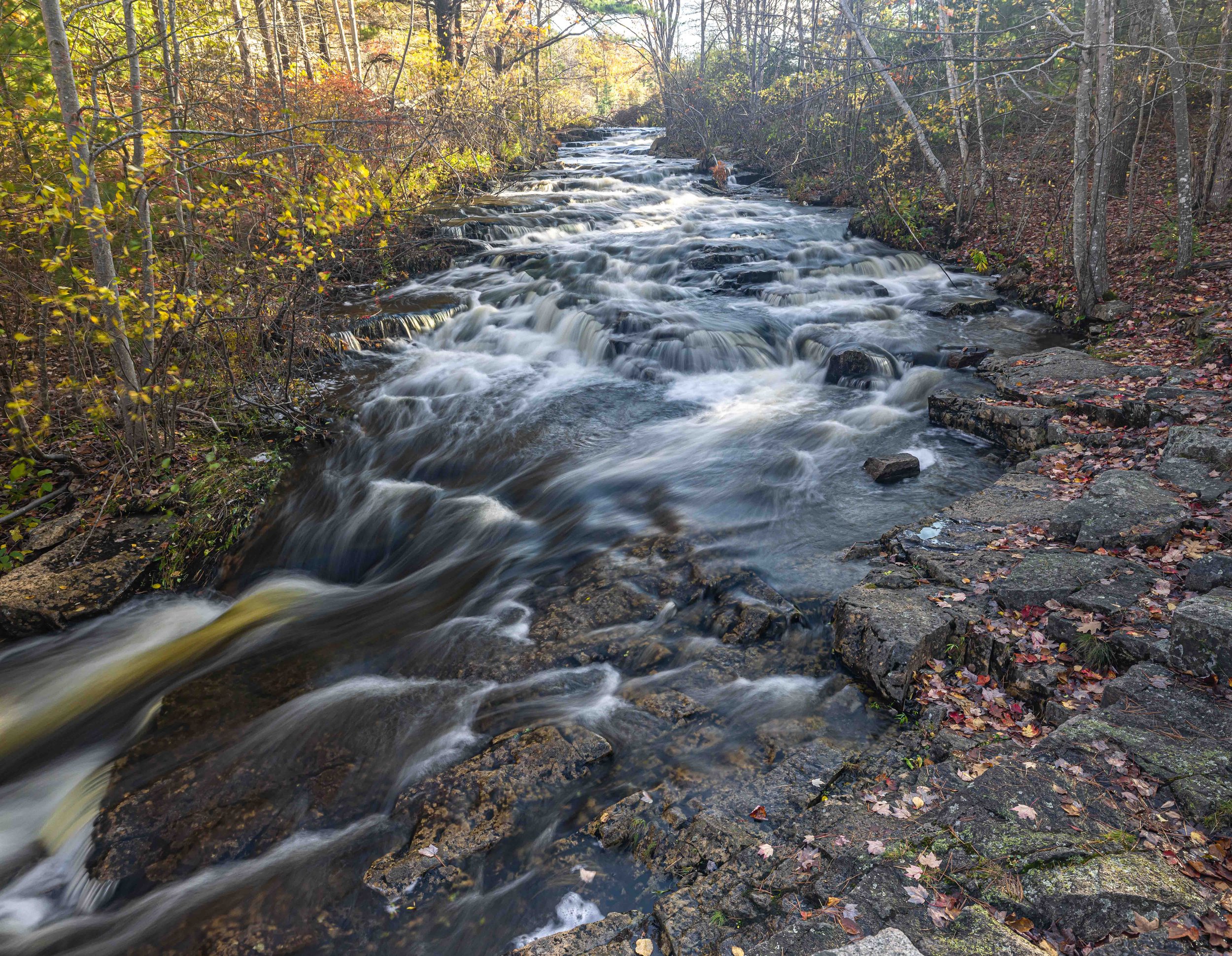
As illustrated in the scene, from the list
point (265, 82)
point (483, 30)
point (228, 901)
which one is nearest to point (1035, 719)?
point (228, 901)

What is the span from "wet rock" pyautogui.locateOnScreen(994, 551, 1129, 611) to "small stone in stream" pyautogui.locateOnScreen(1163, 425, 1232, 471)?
1.74m

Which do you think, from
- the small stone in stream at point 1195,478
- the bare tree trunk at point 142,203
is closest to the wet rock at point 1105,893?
the small stone in stream at point 1195,478

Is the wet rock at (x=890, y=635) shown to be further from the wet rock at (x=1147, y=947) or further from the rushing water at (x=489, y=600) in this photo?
the wet rock at (x=1147, y=947)

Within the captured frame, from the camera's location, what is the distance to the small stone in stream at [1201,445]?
5734 millimetres

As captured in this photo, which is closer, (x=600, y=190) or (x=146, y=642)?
(x=146, y=642)

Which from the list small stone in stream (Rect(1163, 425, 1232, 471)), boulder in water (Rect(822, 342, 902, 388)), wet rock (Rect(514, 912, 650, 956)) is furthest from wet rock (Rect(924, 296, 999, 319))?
wet rock (Rect(514, 912, 650, 956))

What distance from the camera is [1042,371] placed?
29.1 ft

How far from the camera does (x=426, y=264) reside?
1410 centimetres

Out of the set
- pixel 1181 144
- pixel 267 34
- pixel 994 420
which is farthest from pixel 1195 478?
pixel 267 34

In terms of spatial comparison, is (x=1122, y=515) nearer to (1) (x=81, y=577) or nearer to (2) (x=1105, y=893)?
(2) (x=1105, y=893)

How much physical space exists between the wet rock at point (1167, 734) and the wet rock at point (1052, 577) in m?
0.86

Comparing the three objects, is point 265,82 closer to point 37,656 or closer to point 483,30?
point 483,30

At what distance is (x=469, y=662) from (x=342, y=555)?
2.66 m

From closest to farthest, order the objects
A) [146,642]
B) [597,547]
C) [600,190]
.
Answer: [146,642], [597,547], [600,190]
